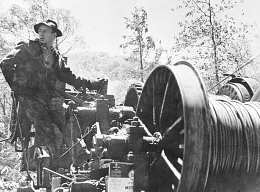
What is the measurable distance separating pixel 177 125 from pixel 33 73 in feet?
14.2

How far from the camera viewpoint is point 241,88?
7230 mm

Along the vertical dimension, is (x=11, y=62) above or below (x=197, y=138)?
above

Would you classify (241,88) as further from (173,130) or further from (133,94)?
(173,130)

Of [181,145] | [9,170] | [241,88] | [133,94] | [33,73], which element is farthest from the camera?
[9,170]

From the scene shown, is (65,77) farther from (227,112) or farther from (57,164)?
(227,112)

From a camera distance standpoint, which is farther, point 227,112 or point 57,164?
point 57,164

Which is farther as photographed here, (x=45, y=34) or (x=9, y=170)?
(x=9, y=170)

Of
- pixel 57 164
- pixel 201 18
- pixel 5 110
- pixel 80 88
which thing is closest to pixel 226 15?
pixel 201 18

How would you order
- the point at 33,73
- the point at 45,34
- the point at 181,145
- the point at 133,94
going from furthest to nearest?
the point at 45,34, the point at 33,73, the point at 133,94, the point at 181,145

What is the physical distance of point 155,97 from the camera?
5707mm

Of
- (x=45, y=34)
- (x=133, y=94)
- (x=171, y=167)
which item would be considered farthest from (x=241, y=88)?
(x=45, y=34)

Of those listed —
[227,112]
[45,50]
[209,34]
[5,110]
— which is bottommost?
[5,110]

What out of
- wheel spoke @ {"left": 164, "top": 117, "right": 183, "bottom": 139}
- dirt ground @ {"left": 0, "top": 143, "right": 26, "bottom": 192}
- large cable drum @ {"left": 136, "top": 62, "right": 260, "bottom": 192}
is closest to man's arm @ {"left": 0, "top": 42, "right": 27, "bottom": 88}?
large cable drum @ {"left": 136, "top": 62, "right": 260, "bottom": 192}

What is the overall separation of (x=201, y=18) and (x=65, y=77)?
15.3m
